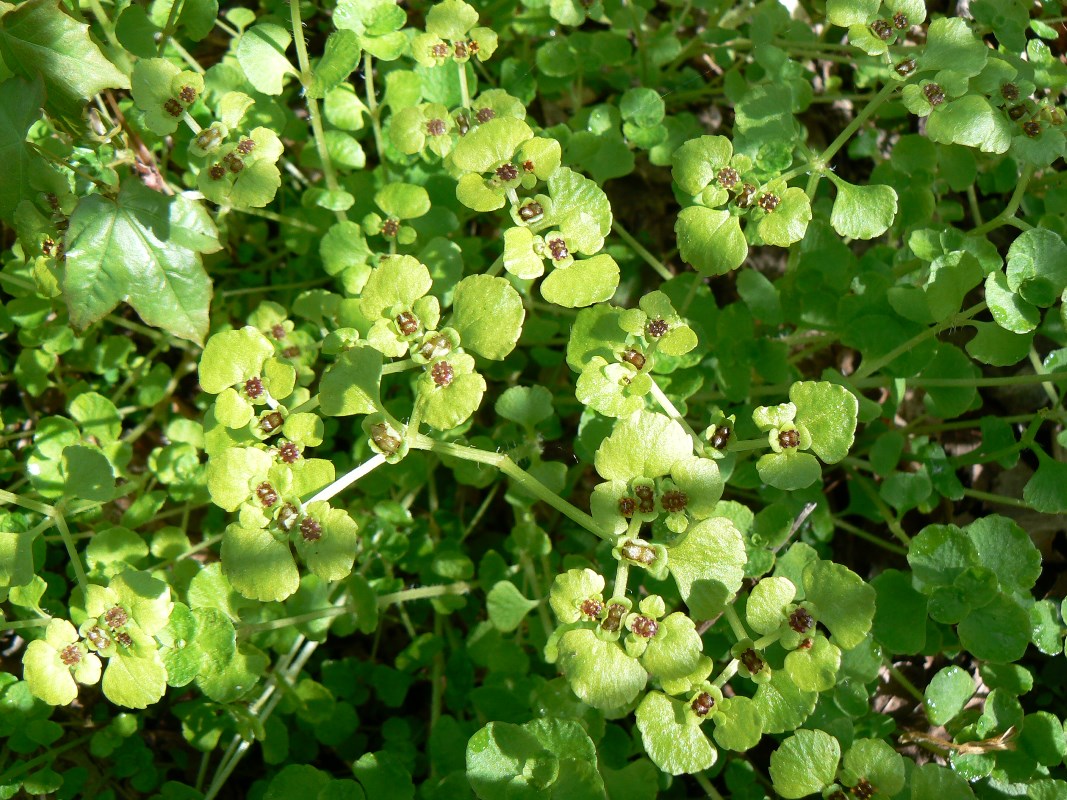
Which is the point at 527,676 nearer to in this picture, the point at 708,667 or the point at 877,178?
the point at 708,667

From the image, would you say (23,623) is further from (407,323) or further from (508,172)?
(508,172)

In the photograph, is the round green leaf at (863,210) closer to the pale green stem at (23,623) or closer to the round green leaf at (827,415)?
the round green leaf at (827,415)

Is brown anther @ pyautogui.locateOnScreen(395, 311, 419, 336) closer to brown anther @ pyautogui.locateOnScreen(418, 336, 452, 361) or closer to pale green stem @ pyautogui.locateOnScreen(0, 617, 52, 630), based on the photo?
brown anther @ pyautogui.locateOnScreen(418, 336, 452, 361)

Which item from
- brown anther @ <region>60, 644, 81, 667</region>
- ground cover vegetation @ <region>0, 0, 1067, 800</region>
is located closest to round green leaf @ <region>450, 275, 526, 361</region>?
ground cover vegetation @ <region>0, 0, 1067, 800</region>

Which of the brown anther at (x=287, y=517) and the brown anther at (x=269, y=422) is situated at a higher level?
the brown anther at (x=269, y=422)

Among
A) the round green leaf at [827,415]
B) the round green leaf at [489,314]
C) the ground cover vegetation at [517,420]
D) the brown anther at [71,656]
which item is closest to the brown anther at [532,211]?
the ground cover vegetation at [517,420]

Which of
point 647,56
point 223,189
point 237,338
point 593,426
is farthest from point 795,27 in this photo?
point 237,338
